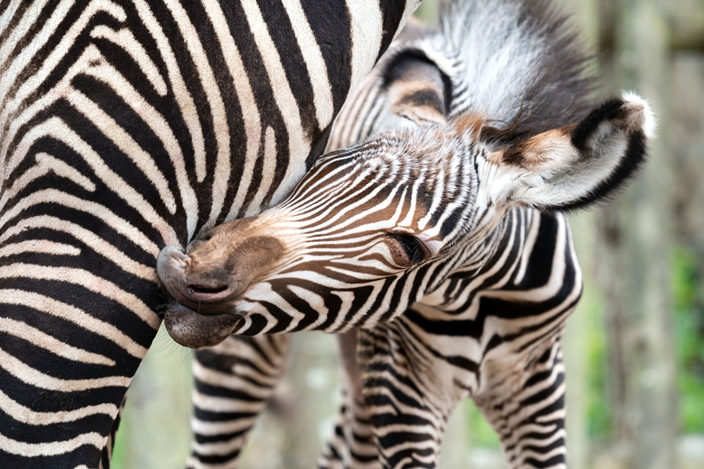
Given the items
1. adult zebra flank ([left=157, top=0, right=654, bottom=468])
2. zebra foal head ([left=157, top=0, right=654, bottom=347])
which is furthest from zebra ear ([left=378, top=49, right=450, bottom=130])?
zebra foal head ([left=157, top=0, right=654, bottom=347])

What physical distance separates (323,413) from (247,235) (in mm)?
5484

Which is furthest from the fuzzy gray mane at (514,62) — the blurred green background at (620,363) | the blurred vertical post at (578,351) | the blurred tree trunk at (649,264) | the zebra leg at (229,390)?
the blurred tree trunk at (649,264)

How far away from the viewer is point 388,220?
7.25 feet

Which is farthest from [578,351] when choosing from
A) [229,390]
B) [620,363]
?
[229,390]

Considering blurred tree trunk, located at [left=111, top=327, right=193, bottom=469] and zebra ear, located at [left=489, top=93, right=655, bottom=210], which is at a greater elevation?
zebra ear, located at [left=489, top=93, right=655, bottom=210]

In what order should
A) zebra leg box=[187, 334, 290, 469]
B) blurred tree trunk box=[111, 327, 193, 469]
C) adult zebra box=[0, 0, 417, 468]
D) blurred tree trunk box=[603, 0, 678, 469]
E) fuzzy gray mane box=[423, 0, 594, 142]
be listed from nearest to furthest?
adult zebra box=[0, 0, 417, 468]
fuzzy gray mane box=[423, 0, 594, 142]
zebra leg box=[187, 334, 290, 469]
blurred tree trunk box=[111, 327, 193, 469]
blurred tree trunk box=[603, 0, 678, 469]

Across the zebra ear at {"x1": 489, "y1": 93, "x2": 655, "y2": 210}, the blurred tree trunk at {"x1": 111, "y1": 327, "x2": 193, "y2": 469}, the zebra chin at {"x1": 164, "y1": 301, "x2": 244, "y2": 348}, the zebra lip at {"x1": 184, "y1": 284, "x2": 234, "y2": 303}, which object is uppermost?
the zebra ear at {"x1": 489, "y1": 93, "x2": 655, "y2": 210}

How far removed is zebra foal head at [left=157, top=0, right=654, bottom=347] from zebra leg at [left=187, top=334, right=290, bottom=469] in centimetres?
200

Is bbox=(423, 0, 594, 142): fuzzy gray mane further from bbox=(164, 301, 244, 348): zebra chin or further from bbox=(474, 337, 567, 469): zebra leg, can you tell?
bbox=(164, 301, 244, 348): zebra chin

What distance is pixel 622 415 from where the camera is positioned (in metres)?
8.02

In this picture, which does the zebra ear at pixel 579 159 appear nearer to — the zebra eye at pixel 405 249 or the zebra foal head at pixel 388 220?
the zebra foal head at pixel 388 220

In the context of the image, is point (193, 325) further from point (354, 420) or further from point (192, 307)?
point (354, 420)

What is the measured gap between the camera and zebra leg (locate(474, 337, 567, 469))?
3.16 metres

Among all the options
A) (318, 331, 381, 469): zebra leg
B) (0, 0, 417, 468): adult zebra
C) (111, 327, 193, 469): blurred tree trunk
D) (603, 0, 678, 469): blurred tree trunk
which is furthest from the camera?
(603, 0, 678, 469): blurred tree trunk
